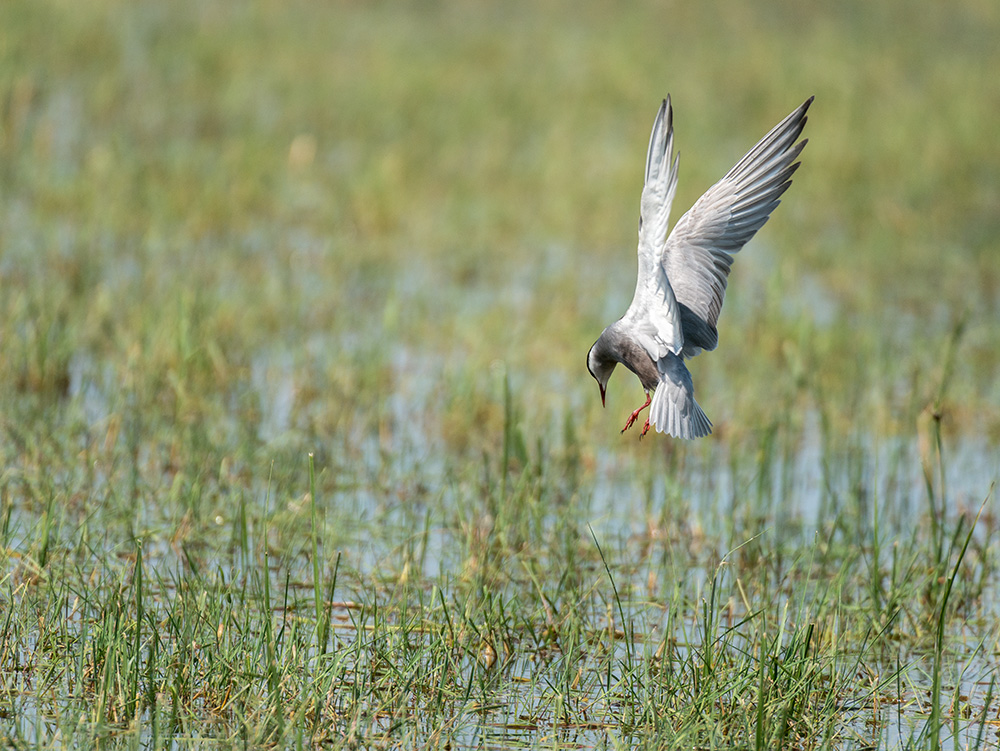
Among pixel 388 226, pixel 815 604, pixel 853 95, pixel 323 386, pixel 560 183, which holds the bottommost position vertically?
pixel 815 604

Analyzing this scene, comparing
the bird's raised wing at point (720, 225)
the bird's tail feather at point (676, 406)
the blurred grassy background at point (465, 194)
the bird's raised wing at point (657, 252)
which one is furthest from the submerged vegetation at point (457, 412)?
the bird's raised wing at point (720, 225)

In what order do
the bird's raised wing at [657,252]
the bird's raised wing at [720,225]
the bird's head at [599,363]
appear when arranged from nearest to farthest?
the bird's raised wing at [657,252], the bird's head at [599,363], the bird's raised wing at [720,225]

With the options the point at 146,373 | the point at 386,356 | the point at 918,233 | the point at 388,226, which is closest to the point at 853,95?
the point at 918,233

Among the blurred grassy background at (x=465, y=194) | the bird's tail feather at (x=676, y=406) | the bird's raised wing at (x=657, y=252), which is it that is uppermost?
the blurred grassy background at (x=465, y=194)

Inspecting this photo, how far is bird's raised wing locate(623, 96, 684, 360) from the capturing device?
3465mm

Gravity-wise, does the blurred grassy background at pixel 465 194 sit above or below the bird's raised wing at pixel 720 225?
above

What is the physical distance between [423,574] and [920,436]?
2.65 metres

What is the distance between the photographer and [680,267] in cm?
416

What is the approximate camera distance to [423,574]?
4836 millimetres

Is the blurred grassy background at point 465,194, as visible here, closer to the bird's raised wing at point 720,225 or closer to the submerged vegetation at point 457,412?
the submerged vegetation at point 457,412

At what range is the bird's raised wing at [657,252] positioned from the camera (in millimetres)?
3465

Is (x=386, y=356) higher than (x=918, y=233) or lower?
lower

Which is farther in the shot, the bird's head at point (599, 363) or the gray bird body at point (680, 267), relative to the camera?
the bird's head at point (599, 363)

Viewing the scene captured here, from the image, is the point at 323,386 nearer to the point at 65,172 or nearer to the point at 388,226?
the point at 388,226
